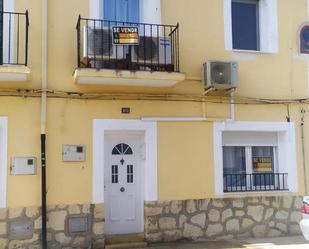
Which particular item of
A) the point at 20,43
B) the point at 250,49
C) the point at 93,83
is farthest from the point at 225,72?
the point at 20,43

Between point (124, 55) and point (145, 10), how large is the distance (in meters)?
1.38

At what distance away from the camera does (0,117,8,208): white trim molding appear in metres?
8.18

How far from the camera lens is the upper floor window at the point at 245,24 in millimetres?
10102

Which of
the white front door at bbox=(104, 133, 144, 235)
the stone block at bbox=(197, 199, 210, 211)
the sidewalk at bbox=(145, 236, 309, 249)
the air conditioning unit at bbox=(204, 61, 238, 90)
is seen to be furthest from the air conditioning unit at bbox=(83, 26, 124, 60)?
the sidewalk at bbox=(145, 236, 309, 249)

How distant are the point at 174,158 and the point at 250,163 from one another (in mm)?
1932

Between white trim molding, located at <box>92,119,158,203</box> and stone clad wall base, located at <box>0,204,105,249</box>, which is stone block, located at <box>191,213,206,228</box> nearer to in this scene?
white trim molding, located at <box>92,119,158,203</box>

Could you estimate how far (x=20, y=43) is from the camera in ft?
27.9

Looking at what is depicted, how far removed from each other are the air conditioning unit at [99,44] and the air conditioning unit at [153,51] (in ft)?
1.47

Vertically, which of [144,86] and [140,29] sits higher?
[140,29]

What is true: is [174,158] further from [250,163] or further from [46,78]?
[46,78]

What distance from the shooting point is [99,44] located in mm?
8375

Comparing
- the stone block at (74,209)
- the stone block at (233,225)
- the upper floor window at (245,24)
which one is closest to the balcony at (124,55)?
the upper floor window at (245,24)

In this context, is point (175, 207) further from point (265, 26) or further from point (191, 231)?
point (265, 26)

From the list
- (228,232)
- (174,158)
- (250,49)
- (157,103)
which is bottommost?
(228,232)
